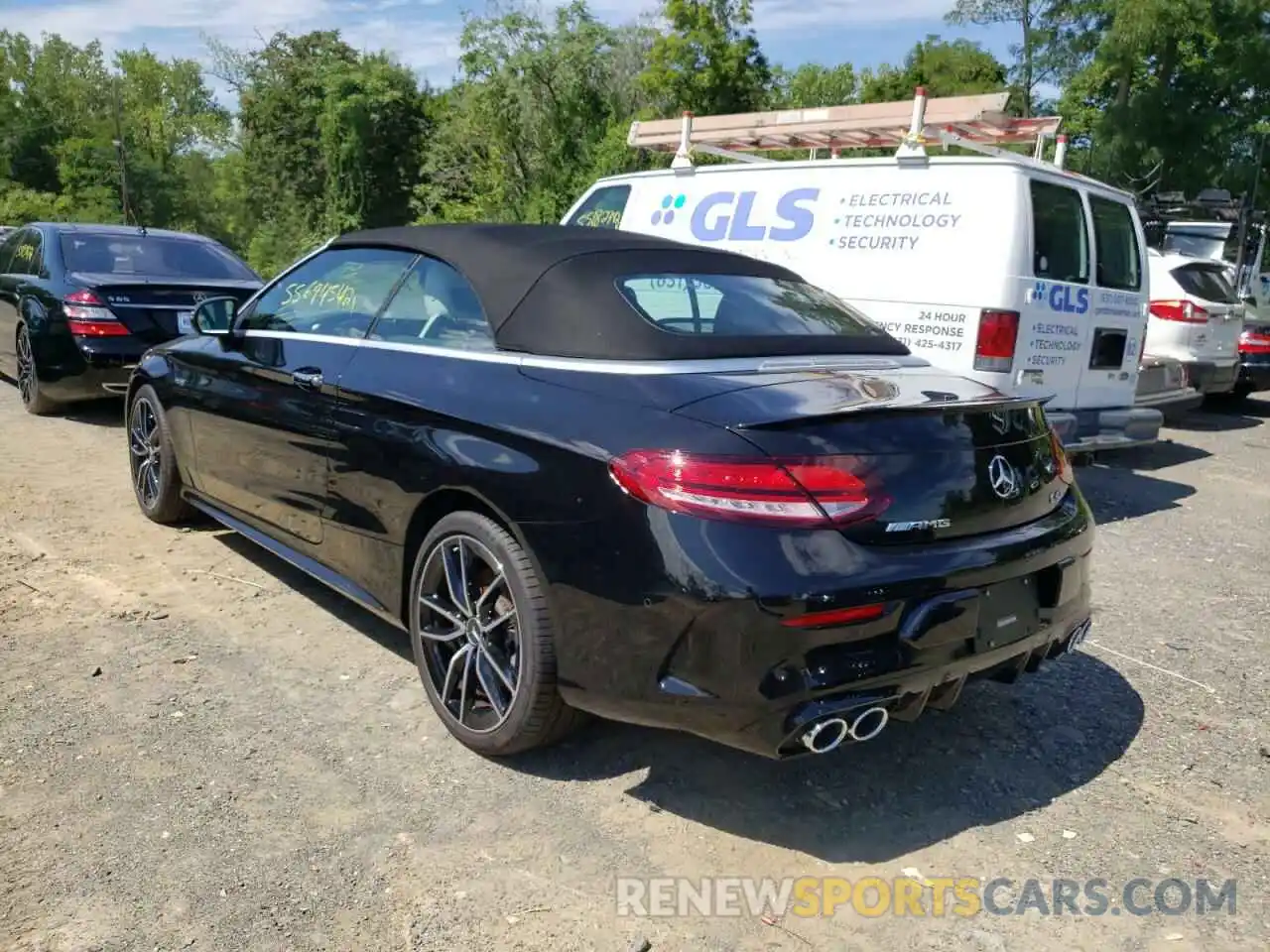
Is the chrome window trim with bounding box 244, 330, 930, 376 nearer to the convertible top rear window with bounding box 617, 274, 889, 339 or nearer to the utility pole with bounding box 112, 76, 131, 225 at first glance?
the convertible top rear window with bounding box 617, 274, 889, 339

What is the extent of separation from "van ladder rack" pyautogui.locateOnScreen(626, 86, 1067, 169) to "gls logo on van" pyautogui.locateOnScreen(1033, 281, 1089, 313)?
0.75 metres

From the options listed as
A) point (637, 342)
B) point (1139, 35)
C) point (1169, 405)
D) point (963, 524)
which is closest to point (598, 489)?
point (637, 342)

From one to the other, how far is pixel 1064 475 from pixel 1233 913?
1293mm

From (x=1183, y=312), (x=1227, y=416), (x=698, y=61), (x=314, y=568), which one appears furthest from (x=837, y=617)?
(x=698, y=61)

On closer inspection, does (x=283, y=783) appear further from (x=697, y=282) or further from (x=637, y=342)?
(x=697, y=282)

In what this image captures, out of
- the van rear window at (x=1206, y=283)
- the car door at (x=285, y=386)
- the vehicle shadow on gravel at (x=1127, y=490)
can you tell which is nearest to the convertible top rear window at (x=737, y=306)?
the car door at (x=285, y=386)

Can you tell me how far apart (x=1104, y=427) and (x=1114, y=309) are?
0.75 meters

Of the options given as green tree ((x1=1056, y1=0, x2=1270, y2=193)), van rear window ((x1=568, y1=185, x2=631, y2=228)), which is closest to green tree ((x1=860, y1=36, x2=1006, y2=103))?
green tree ((x1=1056, y1=0, x2=1270, y2=193))

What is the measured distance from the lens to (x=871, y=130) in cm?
728

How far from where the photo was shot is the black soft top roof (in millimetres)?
3105

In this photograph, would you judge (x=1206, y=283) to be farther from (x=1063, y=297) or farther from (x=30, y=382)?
(x=30, y=382)

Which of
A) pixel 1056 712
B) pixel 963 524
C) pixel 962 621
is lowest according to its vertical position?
pixel 1056 712

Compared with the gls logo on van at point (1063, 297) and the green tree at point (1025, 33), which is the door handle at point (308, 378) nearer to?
the gls logo on van at point (1063, 297)

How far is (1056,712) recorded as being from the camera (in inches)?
143
